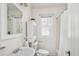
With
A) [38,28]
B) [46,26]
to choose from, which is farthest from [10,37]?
[46,26]

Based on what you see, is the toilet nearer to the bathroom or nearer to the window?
the bathroom

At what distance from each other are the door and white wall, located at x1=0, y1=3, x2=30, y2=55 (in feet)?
0.74

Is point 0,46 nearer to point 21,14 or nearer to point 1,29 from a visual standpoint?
point 1,29

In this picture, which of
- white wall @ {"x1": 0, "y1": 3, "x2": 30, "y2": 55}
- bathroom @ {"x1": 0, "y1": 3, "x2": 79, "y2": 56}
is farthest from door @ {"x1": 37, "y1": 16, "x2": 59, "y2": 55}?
white wall @ {"x1": 0, "y1": 3, "x2": 30, "y2": 55}

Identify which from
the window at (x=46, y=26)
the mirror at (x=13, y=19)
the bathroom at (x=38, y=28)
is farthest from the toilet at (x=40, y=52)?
the mirror at (x=13, y=19)

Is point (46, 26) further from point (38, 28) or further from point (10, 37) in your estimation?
point (10, 37)

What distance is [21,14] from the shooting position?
1329 millimetres

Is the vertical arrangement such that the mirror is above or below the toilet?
above

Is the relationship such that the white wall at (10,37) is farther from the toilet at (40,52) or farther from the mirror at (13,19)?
the toilet at (40,52)

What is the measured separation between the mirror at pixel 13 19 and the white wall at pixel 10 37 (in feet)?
0.18

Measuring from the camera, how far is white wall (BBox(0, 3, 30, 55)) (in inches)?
39.6

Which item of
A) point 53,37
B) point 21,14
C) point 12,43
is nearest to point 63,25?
point 53,37

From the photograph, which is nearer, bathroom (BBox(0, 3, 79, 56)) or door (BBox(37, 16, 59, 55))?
bathroom (BBox(0, 3, 79, 56))

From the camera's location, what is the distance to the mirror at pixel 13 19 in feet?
3.73
